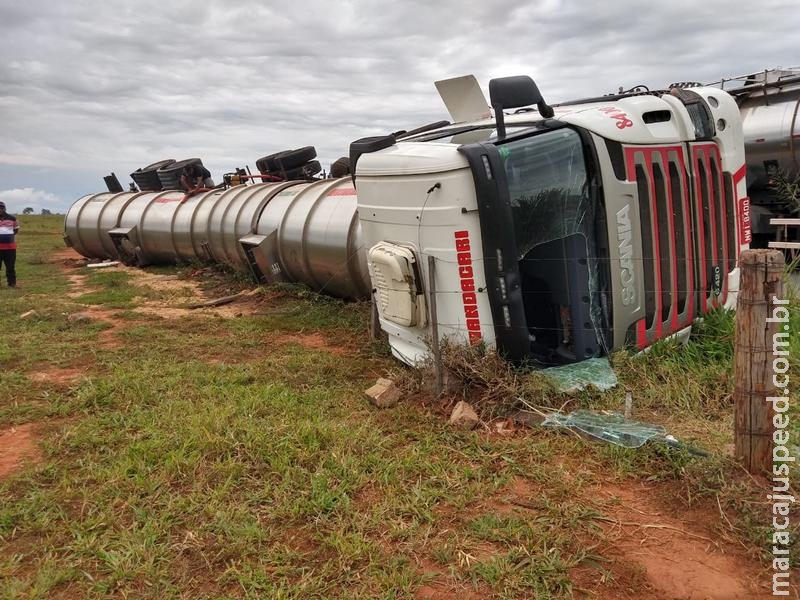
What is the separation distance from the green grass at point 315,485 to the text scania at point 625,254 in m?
0.53

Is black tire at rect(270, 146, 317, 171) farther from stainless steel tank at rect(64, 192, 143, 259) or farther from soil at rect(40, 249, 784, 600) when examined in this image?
soil at rect(40, 249, 784, 600)

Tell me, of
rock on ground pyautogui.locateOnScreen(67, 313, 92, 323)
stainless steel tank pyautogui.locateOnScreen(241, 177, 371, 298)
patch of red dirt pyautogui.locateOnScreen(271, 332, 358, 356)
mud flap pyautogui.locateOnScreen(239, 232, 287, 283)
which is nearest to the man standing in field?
rock on ground pyautogui.locateOnScreen(67, 313, 92, 323)

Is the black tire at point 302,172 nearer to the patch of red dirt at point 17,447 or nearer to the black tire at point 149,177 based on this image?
the black tire at point 149,177

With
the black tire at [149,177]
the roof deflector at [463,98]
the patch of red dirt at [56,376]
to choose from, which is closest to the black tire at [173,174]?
the black tire at [149,177]

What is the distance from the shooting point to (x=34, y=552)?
3.04m

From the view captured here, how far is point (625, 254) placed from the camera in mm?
4723

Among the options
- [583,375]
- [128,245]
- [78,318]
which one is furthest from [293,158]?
[583,375]

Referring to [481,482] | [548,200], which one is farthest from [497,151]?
[481,482]

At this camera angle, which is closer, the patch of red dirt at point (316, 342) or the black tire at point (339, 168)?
the patch of red dirt at point (316, 342)

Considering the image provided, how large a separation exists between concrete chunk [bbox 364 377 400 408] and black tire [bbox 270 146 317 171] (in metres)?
9.87

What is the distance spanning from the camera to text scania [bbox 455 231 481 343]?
14.6 feet

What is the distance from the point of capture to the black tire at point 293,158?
1373 centimetres

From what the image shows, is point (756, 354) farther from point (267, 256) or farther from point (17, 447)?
point (267, 256)

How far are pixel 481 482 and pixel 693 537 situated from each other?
1.09 metres
